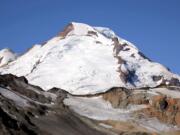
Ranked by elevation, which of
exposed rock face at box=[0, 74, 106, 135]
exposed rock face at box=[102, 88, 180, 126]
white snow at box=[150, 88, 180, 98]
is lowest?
exposed rock face at box=[0, 74, 106, 135]

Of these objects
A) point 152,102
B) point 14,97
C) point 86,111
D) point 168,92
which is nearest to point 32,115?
point 14,97

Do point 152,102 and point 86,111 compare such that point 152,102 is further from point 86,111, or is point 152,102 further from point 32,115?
point 32,115

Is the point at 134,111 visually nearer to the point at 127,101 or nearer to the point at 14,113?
the point at 127,101

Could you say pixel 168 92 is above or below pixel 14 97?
above

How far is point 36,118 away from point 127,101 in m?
53.6

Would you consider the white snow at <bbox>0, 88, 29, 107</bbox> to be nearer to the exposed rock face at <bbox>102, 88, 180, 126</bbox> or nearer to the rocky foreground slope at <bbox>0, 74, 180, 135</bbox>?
the rocky foreground slope at <bbox>0, 74, 180, 135</bbox>

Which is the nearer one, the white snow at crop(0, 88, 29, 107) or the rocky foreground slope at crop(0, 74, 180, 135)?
the rocky foreground slope at crop(0, 74, 180, 135)

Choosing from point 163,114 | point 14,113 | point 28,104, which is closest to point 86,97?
point 163,114

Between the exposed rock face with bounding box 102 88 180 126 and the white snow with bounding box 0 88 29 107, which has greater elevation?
the exposed rock face with bounding box 102 88 180 126

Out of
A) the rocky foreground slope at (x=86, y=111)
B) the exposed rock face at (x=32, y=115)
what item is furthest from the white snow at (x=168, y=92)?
the exposed rock face at (x=32, y=115)

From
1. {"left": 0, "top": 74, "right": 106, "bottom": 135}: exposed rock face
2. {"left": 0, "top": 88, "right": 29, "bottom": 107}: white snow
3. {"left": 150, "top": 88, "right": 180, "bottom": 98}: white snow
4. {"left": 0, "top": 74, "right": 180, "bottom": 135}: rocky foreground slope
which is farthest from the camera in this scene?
{"left": 150, "top": 88, "right": 180, "bottom": 98}: white snow

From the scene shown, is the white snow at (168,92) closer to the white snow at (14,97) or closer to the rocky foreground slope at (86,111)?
the rocky foreground slope at (86,111)

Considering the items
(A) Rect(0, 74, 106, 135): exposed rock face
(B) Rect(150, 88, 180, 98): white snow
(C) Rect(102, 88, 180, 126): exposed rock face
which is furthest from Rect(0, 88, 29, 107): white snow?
(B) Rect(150, 88, 180, 98): white snow

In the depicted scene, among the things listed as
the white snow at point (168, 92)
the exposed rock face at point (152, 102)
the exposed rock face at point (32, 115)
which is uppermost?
the white snow at point (168, 92)
